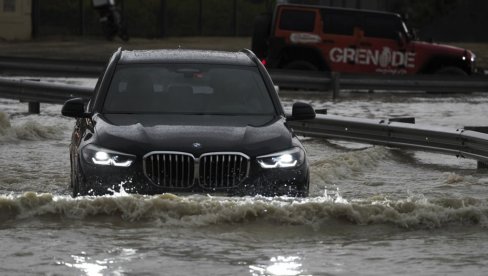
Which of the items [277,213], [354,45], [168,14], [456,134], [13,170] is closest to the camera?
[277,213]

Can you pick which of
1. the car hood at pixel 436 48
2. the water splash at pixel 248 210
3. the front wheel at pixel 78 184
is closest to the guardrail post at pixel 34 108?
the car hood at pixel 436 48

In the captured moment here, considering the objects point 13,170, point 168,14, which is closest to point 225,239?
point 13,170

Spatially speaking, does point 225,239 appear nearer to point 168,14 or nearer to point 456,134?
point 456,134

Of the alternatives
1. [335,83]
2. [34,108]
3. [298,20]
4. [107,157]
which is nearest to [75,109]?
[107,157]

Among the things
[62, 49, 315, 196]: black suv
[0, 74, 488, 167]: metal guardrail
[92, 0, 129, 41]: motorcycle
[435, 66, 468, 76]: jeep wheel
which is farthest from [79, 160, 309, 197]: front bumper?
[92, 0, 129, 41]: motorcycle

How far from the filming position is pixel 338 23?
34031 millimetres

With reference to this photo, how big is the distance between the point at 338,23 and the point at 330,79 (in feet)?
10.6

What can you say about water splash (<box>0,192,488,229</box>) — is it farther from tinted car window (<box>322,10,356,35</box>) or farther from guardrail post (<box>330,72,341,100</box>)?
tinted car window (<box>322,10,356,35</box>)

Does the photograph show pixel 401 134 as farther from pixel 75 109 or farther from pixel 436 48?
pixel 436 48

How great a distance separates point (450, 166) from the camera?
57.6 feet

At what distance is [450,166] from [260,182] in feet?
22.5

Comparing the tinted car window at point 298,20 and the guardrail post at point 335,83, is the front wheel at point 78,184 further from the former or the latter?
the tinted car window at point 298,20

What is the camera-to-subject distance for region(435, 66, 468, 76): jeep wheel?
34188mm

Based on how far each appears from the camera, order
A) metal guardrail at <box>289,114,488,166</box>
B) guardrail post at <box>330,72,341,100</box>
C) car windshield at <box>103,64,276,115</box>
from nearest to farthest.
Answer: car windshield at <box>103,64,276,115</box>
metal guardrail at <box>289,114,488,166</box>
guardrail post at <box>330,72,341,100</box>
